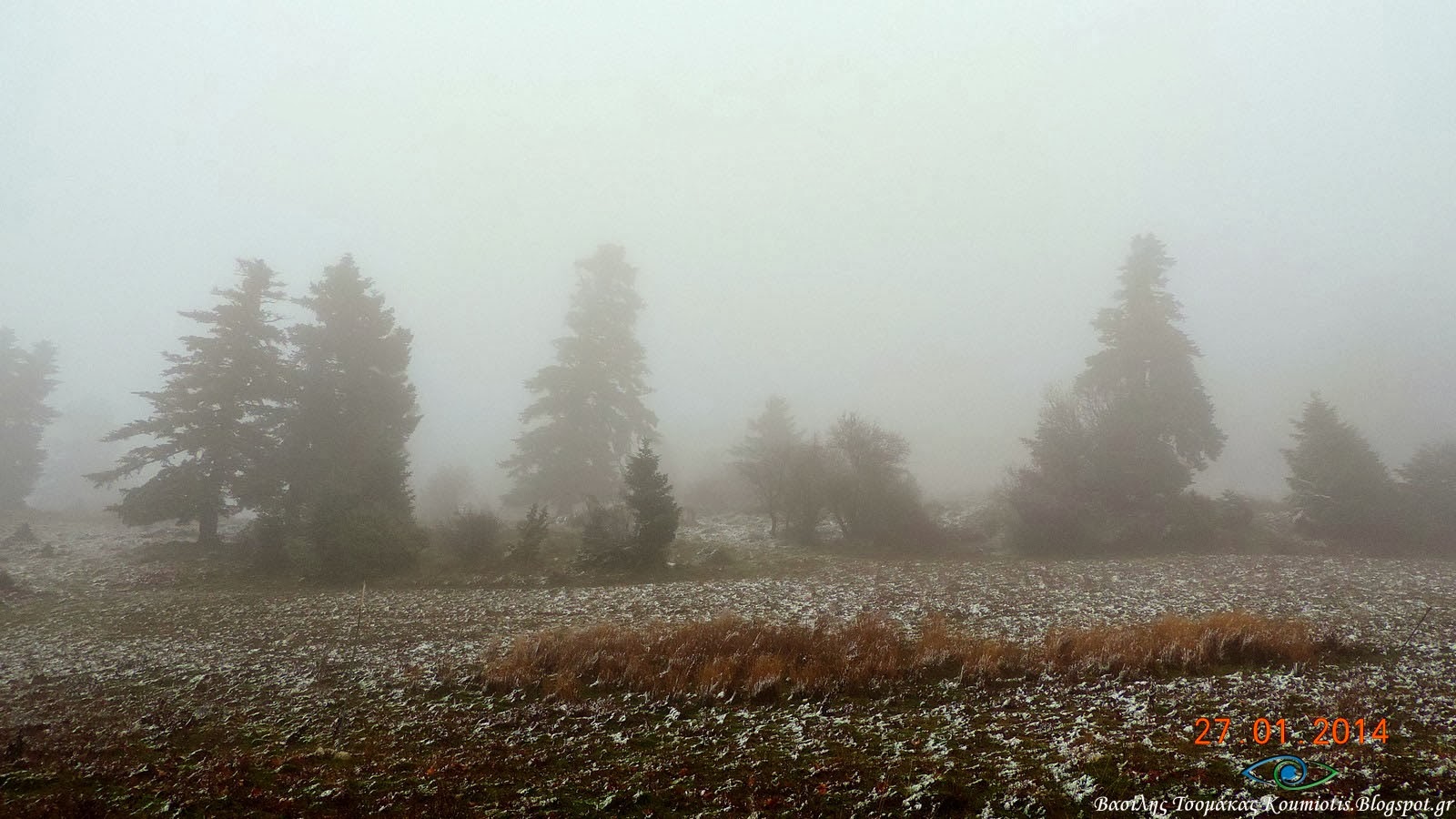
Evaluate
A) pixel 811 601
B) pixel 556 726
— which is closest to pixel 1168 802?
pixel 556 726

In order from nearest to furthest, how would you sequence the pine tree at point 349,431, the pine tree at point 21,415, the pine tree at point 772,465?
the pine tree at point 349,431 → the pine tree at point 772,465 → the pine tree at point 21,415

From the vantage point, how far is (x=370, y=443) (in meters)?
29.2

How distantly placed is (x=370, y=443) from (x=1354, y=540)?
170ft

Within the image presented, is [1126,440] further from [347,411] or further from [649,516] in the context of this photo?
[347,411]

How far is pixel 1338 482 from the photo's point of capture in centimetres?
3089

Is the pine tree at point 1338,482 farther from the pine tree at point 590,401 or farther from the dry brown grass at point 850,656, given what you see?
the pine tree at point 590,401

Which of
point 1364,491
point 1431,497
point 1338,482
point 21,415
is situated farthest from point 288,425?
point 1431,497

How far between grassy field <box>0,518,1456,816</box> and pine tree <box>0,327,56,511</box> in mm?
37713

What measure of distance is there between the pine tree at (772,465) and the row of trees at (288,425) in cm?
1905

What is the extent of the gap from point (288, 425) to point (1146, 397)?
1945 inches

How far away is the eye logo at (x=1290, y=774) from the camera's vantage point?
20.3 feet

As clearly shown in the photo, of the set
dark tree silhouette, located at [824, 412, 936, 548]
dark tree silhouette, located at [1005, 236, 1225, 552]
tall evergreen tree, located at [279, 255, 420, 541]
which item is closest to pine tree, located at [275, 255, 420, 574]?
tall evergreen tree, located at [279, 255, 420, 541]

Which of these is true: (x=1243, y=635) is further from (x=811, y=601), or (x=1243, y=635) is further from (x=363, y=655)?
(x=363, y=655)

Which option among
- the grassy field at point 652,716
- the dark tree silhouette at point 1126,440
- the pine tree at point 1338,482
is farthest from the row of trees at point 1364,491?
the grassy field at point 652,716
